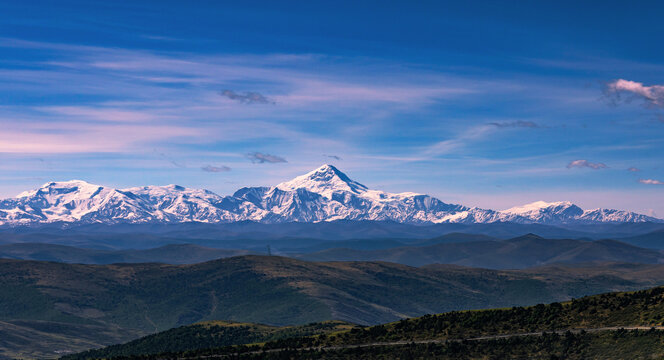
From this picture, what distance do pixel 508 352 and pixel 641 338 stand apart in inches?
1223

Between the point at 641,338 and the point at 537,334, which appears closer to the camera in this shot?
the point at 641,338

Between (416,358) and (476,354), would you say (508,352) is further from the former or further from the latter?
(416,358)

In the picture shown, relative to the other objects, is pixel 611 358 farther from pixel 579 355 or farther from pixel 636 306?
pixel 636 306

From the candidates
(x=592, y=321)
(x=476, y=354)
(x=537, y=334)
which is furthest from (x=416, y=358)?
(x=592, y=321)

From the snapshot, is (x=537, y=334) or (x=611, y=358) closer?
(x=611, y=358)

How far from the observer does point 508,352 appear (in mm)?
190250

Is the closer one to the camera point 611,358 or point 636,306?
point 611,358

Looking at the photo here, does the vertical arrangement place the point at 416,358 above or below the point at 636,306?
below

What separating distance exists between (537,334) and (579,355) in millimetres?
20475

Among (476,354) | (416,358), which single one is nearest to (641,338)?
(476,354)

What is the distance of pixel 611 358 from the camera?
171000 millimetres

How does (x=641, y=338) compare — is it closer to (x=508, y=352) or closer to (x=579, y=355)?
(x=579, y=355)

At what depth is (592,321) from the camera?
646ft

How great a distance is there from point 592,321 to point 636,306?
12.0m
